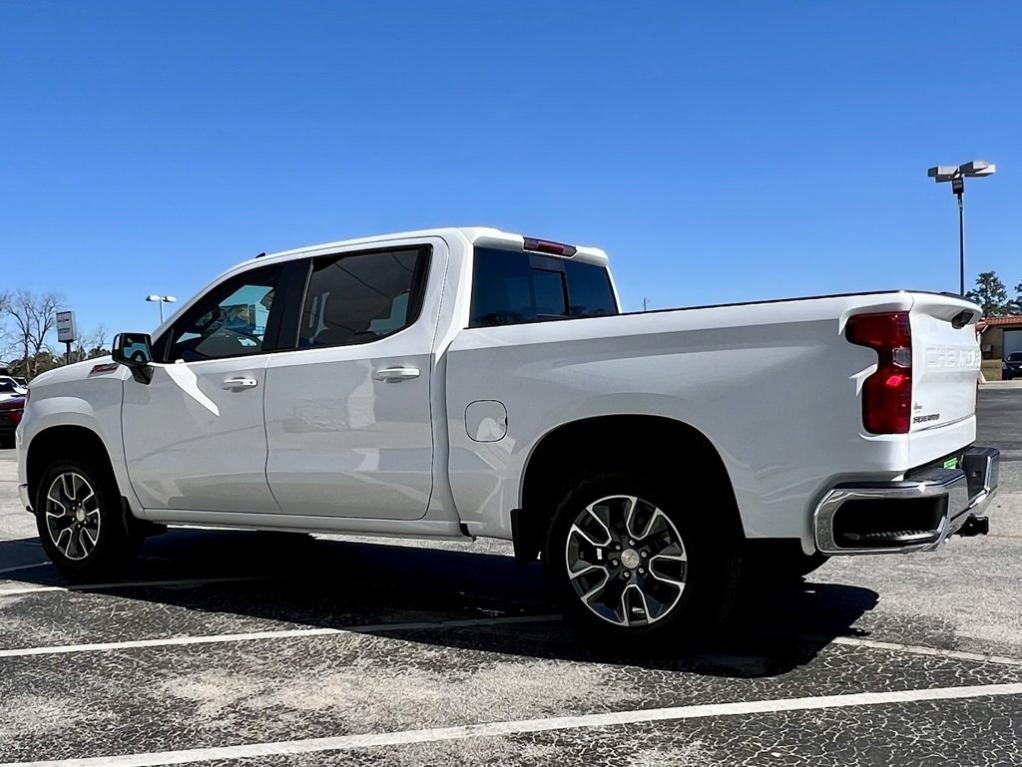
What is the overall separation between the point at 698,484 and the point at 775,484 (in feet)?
1.21

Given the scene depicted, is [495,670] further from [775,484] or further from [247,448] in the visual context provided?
[247,448]

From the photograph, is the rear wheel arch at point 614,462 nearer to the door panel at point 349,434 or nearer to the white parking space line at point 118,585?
the door panel at point 349,434

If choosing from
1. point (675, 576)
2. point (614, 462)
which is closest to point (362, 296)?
point (614, 462)

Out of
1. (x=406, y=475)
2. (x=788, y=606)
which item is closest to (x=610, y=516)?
(x=406, y=475)

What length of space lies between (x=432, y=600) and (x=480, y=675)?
1.41 meters

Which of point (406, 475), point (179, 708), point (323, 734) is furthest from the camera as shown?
point (406, 475)

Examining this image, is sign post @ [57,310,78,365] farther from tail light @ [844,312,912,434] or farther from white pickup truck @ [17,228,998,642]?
tail light @ [844,312,912,434]

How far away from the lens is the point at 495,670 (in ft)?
13.4

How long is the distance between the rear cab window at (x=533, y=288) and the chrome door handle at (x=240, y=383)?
1.36 metres

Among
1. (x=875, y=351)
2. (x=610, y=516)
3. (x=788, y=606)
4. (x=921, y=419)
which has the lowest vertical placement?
(x=788, y=606)

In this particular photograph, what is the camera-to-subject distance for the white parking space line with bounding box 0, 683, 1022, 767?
3219 millimetres

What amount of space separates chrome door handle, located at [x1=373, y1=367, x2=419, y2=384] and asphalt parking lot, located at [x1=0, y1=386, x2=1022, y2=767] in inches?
49.9

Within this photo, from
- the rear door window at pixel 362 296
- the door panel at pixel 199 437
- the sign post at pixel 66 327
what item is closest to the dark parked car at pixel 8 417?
the sign post at pixel 66 327

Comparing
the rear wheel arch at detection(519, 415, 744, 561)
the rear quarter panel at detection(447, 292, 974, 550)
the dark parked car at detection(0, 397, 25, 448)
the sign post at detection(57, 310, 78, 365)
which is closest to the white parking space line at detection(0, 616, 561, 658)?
the rear wheel arch at detection(519, 415, 744, 561)
